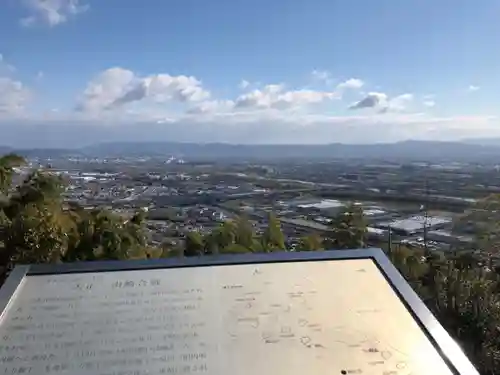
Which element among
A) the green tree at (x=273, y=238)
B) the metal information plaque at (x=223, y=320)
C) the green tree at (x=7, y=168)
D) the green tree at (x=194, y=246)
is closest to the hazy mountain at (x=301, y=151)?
the green tree at (x=7, y=168)

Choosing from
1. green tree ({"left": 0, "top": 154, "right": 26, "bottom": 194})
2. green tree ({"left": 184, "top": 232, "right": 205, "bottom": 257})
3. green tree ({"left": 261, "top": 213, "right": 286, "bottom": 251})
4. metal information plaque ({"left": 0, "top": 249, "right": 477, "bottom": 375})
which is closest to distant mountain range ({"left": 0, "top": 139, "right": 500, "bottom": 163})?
green tree ({"left": 0, "top": 154, "right": 26, "bottom": 194})

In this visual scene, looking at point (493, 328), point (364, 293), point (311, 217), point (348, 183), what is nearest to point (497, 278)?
point (493, 328)

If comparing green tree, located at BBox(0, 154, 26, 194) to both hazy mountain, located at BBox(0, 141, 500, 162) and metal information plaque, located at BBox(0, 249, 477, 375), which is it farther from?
hazy mountain, located at BBox(0, 141, 500, 162)

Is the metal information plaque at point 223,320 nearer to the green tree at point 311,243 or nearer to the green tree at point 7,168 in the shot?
the green tree at point 311,243

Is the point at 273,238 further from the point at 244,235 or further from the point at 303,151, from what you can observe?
the point at 303,151

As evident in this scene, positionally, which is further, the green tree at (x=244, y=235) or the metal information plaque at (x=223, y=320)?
the green tree at (x=244, y=235)

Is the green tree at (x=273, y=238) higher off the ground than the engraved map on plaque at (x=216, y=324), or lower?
lower

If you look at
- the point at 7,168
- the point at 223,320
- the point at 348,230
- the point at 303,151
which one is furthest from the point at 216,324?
the point at 303,151
